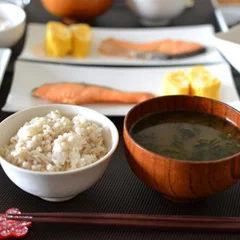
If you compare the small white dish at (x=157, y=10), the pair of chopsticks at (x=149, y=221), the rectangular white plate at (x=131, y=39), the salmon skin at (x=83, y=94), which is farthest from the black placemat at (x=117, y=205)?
the small white dish at (x=157, y=10)

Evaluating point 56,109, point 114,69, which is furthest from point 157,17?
point 56,109

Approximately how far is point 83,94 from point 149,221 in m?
0.51

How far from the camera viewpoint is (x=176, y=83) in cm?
130

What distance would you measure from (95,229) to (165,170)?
0.17m

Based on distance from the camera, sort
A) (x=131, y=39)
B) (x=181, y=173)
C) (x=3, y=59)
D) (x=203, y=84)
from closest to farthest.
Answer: (x=181, y=173) < (x=203, y=84) < (x=3, y=59) < (x=131, y=39)

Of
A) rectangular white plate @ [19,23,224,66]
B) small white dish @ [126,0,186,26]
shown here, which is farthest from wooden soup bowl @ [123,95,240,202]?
small white dish @ [126,0,186,26]

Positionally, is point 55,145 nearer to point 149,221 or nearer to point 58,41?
point 149,221

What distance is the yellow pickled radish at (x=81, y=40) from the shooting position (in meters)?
1.55

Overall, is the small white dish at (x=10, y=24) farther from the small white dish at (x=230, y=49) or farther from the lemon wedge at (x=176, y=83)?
the small white dish at (x=230, y=49)

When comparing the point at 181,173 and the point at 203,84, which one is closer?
the point at 181,173

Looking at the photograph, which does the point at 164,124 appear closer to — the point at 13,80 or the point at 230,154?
the point at 230,154

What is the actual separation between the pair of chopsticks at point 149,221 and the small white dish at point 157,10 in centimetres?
99

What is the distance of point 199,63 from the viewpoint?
151 centimetres

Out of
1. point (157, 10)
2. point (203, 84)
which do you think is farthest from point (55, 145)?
point (157, 10)
